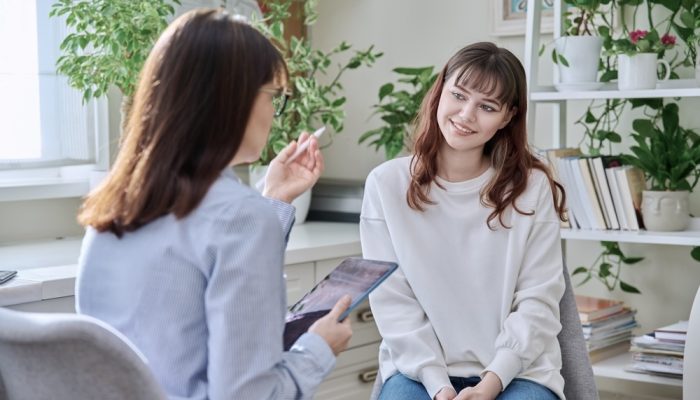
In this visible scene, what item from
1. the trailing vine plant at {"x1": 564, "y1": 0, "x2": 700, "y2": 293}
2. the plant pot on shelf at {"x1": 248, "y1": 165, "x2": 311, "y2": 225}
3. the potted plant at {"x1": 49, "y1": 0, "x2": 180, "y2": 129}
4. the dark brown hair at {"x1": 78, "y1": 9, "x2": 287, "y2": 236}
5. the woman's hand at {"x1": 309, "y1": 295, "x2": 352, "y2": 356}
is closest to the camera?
the dark brown hair at {"x1": 78, "y1": 9, "x2": 287, "y2": 236}

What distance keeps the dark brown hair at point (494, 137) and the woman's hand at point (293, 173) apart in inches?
17.7

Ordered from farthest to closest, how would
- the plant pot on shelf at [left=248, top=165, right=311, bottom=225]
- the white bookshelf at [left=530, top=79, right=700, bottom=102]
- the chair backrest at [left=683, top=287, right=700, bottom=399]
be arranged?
the plant pot on shelf at [left=248, top=165, right=311, bottom=225]
the white bookshelf at [left=530, top=79, right=700, bottom=102]
the chair backrest at [left=683, top=287, right=700, bottom=399]

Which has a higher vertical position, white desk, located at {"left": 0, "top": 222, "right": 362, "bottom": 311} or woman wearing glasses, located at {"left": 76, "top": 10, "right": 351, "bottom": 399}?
woman wearing glasses, located at {"left": 76, "top": 10, "right": 351, "bottom": 399}

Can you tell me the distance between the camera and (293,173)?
5.14ft

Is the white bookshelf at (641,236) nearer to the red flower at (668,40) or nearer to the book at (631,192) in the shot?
the book at (631,192)

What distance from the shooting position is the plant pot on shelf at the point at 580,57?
2.51 meters

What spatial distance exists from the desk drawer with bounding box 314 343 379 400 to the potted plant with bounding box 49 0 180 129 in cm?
94

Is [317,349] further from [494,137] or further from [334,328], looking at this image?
[494,137]

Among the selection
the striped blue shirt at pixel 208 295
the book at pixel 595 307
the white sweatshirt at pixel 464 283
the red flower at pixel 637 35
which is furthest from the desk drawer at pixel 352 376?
the striped blue shirt at pixel 208 295

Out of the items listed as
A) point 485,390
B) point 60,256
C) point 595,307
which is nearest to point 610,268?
point 595,307

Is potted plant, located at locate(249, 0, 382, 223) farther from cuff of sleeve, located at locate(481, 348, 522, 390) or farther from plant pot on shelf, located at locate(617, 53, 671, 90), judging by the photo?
cuff of sleeve, located at locate(481, 348, 522, 390)

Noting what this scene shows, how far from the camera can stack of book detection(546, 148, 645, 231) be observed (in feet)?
8.14

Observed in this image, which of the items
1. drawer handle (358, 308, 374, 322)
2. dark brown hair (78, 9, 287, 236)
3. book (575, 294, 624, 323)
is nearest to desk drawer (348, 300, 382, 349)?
drawer handle (358, 308, 374, 322)

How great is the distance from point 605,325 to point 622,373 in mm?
153
